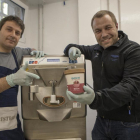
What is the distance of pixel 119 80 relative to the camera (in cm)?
99

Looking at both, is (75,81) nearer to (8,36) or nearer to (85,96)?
(85,96)

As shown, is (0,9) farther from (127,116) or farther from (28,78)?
(127,116)

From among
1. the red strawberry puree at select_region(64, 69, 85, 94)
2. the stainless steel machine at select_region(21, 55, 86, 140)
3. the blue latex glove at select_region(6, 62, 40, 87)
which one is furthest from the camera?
the stainless steel machine at select_region(21, 55, 86, 140)

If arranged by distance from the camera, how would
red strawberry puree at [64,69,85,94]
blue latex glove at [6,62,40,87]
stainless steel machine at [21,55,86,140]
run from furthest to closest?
stainless steel machine at [21,55,86,140] → blue latex glove at [6,62,40,87] → red strawberry puree at [64,69,85,94]

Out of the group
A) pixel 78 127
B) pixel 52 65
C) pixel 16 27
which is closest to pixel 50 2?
pixel 16 27

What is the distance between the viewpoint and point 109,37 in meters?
1.02

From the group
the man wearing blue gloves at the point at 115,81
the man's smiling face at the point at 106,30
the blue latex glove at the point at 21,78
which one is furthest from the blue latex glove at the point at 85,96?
the man's smiling face at the point at 106,30

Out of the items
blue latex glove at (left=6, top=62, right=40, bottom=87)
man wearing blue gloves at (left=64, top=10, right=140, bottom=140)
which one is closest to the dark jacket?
man wearing blue gloves at (left=64, top=10, right=140, bottom=140)

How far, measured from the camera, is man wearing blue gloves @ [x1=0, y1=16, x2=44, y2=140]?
0.95 meters

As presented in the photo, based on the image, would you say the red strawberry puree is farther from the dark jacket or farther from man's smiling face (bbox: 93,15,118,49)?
man's smiling face (bbox: 93,15,118,49)

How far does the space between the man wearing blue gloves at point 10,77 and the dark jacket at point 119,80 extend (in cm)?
49

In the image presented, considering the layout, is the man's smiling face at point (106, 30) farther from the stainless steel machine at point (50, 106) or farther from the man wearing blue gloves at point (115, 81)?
the stainless steel machine at point (50, 106)

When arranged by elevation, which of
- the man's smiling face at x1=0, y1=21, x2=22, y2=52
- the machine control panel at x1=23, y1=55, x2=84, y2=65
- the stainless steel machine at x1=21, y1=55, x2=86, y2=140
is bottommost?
the stainless steel machine at x1=21, y1=55, x2=86, y2=140

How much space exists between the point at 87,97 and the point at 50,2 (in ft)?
6.86
